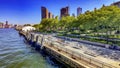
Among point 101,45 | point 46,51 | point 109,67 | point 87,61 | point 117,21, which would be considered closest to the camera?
point 109,67

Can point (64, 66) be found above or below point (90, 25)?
below

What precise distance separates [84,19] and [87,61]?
26913 millimetres

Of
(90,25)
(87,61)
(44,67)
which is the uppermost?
(90,25)

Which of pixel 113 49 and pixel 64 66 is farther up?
pixel 113 49

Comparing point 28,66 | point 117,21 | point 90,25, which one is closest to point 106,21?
point 117,21

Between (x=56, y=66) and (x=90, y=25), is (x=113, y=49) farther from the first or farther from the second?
(x=90, y=25)

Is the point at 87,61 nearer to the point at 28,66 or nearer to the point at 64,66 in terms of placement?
the point at 64,66

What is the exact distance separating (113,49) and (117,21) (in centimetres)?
1043

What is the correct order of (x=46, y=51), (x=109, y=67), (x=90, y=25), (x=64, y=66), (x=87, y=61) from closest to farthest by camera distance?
(x=109, y=67) → (x=87, y=61) → (x=64, y=66) → (x=46, y=51) → (x=90, y=25)

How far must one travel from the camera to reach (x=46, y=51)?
30.0 metres

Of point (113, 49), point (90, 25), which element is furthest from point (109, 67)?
point (90, 25)

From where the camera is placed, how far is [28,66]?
21609mm

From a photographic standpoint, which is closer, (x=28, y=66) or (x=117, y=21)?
(x=28, y=66)

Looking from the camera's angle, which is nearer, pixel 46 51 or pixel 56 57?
pixel 56 57
